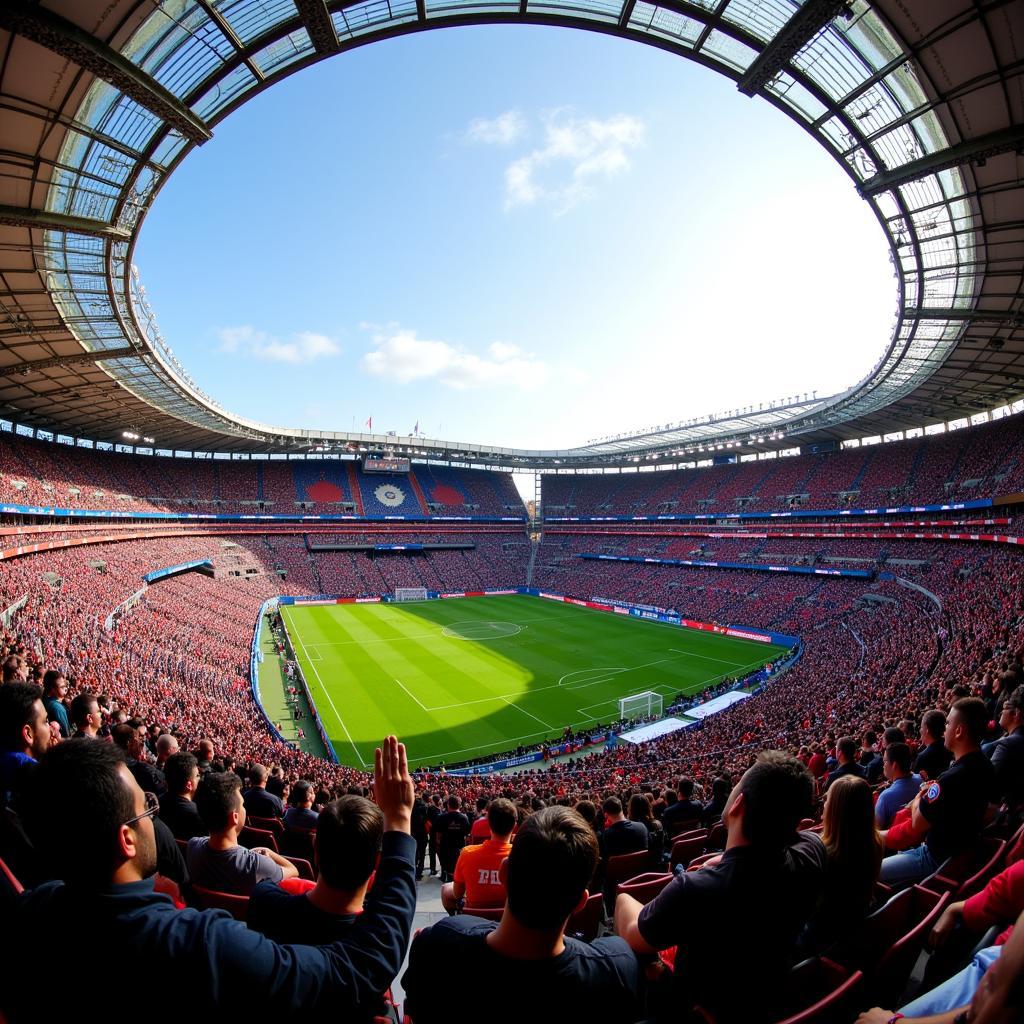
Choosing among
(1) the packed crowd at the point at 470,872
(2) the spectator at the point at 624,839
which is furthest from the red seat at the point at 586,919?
(2) the spectator at the point at 624,839

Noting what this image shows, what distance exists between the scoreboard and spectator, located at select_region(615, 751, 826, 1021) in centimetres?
7040

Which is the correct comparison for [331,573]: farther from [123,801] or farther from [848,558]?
[123,801]

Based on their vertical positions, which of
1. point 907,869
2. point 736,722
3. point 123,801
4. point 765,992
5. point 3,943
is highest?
point 123,801

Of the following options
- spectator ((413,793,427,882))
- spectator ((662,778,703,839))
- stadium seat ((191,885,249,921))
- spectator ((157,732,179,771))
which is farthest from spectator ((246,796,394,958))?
spectator ((413,793,427,882))

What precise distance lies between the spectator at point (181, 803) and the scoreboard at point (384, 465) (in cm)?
6661

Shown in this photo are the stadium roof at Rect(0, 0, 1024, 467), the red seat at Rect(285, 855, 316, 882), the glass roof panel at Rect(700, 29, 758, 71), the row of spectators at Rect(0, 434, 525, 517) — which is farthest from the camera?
the row of spectators at Rect(0, 434, 525, 517)

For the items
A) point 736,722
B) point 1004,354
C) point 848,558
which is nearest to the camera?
point 736,722

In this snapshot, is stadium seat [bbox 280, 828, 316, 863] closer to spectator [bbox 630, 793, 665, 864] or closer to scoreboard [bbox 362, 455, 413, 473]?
spectator [bbox 630, 793, 665, 864]

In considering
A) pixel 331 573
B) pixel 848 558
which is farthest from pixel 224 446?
pixel 848 558

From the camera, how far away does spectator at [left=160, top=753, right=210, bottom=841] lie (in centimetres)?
560

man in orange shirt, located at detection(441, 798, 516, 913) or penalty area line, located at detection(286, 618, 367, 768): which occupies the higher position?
man in orange shirt, located at detection(441, 798, 516, 913)

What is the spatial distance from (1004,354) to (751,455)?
37.6 m

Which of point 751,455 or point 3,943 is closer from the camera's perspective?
point 3,943

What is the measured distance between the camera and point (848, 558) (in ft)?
145
